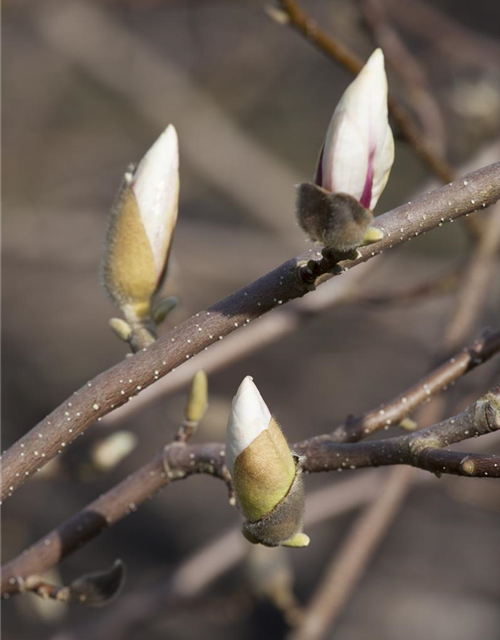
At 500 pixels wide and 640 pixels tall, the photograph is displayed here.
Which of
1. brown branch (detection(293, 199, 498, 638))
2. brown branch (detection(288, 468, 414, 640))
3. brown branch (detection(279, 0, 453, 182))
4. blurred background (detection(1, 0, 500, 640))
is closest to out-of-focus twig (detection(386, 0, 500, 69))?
blurred background (detection(1, 0, 500, 640))

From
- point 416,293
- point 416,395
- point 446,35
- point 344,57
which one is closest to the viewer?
point 416,395

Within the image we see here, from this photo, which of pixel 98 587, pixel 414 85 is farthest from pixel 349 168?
pixel 414 85

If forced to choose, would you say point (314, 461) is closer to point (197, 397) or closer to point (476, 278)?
point (197, 397)

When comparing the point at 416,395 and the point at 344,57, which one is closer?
the point at 416,395

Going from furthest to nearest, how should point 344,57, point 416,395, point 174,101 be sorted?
point 174,101, point 344,57, point 416,395

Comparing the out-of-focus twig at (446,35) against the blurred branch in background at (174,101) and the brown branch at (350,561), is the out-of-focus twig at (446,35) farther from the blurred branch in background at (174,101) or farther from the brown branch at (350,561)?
the brown branch at (350,561)

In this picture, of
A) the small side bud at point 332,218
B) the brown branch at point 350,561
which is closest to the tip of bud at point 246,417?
the small side bud at point 332,218
